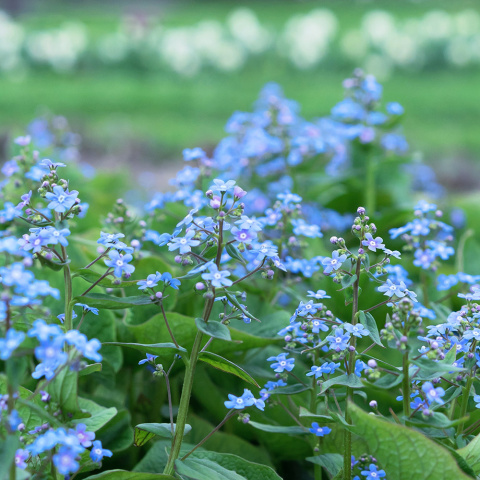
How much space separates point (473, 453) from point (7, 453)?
0.73 meters

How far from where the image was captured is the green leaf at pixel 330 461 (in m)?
1.16

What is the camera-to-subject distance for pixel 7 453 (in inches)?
32.2

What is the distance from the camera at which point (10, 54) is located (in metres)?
9.09

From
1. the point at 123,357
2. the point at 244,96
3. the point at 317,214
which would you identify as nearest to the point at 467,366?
the point at 123,357

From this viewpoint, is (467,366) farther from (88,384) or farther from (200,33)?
(200,33)

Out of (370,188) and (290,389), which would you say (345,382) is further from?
(370,188)

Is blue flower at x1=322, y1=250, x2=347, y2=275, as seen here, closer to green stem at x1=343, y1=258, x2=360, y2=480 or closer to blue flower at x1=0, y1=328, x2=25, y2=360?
green stem at x1=343, y1=258, x2=360, y2=480

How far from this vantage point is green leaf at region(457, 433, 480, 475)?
1.09m

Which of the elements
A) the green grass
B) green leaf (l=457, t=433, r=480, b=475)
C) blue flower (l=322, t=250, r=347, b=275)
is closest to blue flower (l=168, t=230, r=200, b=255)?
blue flower (l=322, t=250, r=347, b=275)

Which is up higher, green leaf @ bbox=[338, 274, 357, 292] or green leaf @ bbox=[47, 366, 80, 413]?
green leaf @ bbox=[338, 274, 357, 292]

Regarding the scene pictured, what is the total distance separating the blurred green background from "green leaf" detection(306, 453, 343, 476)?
3.33m

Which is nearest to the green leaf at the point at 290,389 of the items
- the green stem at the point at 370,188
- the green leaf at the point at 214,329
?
the green leaf at the point at 214,329

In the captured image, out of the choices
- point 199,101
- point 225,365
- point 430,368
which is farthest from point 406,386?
point 199,101

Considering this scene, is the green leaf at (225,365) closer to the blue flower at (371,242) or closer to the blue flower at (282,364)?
the blue flower at (282,364)
